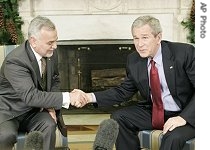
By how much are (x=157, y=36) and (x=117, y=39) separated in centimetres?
171

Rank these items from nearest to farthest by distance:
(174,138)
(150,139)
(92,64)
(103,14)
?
(174,138) → (150,139) → (103,14) → (92,64)

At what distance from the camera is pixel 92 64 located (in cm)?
394

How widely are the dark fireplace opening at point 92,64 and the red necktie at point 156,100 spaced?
1701mm

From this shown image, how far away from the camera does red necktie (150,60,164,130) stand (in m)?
2.14

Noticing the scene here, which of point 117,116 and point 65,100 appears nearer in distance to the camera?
point 65,100

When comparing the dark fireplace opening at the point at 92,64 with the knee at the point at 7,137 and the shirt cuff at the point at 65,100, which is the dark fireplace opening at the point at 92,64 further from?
the knee at the point at 7,137

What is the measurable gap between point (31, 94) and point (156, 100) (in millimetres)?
705

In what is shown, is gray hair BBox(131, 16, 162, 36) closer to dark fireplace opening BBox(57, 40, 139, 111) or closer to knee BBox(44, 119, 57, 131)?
knee BBox(44, 119, 57, 131)

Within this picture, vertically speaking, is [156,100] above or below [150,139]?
above

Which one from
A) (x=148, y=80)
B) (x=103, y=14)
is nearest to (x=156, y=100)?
(x=148, y=80)

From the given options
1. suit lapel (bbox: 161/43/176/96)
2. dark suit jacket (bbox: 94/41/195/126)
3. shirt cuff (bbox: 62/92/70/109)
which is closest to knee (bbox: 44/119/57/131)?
shirt cuff (bbox: 62/92/70/109)

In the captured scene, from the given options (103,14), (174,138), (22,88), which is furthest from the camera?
(103,14)

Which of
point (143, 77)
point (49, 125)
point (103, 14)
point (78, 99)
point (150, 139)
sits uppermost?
point (103, 14)

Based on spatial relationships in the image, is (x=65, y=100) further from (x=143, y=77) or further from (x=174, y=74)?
(x=174, y=74)
